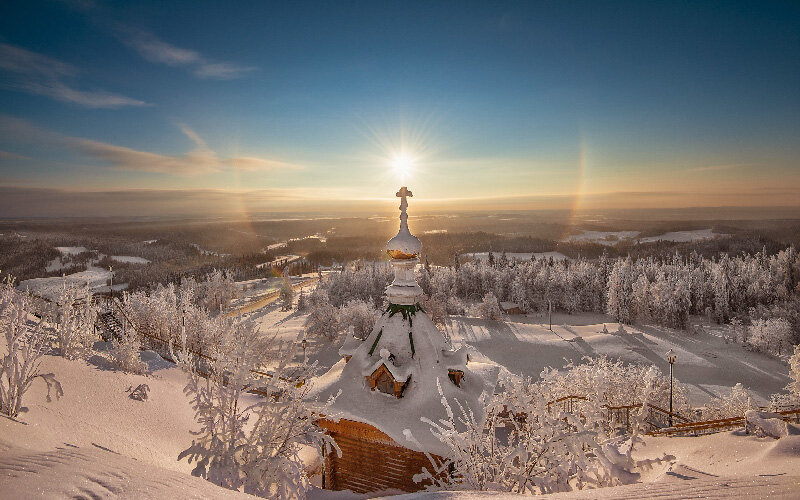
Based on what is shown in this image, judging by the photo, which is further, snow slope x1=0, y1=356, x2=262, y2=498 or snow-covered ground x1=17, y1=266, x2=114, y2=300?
snow-covered ground x1=17, y1=266, x2=114, y2=300

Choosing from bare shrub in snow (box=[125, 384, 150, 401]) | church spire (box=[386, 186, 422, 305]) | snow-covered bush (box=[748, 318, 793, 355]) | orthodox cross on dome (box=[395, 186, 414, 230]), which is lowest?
snow-covered bush (box=[748, 318, 793, 355])

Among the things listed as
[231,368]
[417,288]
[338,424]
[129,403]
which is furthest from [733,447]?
[129,403]

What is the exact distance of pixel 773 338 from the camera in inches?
1468

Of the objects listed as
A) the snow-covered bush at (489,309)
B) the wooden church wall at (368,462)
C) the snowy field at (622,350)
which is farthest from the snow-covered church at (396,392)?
the snow-covered bush at (489,309)

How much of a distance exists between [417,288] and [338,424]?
12.7ft

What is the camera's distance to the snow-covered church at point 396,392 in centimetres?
818

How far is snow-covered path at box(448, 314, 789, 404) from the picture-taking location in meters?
31.2

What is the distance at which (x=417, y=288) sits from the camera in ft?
32.4

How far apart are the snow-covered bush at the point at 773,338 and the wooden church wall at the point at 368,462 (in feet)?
155

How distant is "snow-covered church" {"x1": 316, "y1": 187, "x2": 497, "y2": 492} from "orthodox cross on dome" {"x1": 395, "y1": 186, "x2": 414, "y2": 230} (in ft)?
0.69

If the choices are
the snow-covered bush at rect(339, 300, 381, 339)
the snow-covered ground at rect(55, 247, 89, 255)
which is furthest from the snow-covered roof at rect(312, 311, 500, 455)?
the snow-covered ground at rect(55, 247, 89, 255)

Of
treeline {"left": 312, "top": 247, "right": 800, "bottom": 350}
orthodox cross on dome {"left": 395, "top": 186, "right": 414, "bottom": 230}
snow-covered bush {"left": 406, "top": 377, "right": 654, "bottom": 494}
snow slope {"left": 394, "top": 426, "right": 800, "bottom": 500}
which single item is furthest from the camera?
treeline {"left": 312, "top": 247, "right": 800, "bottom": 350}

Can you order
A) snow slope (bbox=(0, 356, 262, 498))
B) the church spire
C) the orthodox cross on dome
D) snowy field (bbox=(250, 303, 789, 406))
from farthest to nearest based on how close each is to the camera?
snowy field (bbox=(250, 303, 789, 406)), the orthodox cross on dome, the church spire, snow slope (bbox=(0, 356, 262, 498))

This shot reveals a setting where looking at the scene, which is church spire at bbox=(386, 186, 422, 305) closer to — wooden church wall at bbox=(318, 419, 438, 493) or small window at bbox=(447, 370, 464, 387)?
small window at bbox=(447, 370, 464, 387)
